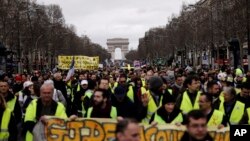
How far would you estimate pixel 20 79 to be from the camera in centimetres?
1994

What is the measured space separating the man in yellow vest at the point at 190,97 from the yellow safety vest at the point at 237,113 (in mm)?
620

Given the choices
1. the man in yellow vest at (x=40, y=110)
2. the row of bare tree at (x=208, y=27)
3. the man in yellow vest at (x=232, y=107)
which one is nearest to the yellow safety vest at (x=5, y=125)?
the man in yellow vest at (x=40, y=110)

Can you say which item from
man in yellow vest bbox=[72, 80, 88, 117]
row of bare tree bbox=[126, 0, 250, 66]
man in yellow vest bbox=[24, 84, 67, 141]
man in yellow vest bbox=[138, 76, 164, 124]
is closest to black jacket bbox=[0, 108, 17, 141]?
man in yellow vest bbox=[24, 84, 67, 141]

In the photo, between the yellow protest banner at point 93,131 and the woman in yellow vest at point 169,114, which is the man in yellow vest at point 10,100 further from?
the woman in yellow vest at point 169,114

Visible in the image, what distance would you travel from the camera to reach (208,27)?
5828 centimetres

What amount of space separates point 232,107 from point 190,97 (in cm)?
76

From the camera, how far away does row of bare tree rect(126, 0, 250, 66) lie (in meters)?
43.7

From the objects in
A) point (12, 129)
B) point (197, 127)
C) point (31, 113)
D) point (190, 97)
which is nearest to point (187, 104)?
point (190, 97)

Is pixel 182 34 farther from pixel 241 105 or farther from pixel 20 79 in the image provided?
pixel 241 105

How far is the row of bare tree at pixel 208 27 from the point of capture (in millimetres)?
43719

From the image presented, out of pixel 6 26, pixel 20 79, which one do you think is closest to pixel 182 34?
pixel 6 26

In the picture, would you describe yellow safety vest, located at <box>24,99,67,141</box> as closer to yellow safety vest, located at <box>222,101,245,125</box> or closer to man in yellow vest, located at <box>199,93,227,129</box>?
man in yellow vest, located at <box>199,93,227,129</box>

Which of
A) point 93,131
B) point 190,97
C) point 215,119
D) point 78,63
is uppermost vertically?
point 78,63

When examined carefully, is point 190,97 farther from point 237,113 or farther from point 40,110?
point 40,110
